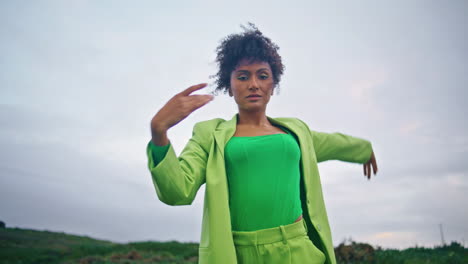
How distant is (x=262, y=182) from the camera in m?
2.84

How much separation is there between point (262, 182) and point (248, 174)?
12 cm

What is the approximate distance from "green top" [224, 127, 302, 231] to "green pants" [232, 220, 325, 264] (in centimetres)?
6

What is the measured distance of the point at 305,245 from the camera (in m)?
2.79

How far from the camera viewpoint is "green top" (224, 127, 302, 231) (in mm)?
2773

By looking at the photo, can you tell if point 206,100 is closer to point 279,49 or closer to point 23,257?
point 279,49

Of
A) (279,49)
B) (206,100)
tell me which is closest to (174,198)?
(206,100)

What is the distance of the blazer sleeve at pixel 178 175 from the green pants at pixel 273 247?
1.58ft

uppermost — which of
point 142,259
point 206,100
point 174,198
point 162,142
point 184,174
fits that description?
point 206,100

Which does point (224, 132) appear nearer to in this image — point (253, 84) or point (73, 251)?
point (253, 84)

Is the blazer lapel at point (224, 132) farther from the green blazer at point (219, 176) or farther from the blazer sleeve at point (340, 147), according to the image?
the blazer sleeve at point (340, 147)

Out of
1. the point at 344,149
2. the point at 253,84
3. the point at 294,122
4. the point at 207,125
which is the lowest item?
the point at 344,149

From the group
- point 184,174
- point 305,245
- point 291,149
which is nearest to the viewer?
point 184,174

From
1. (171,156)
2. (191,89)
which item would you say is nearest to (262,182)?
(171,156)

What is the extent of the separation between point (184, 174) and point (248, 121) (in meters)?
1.00
